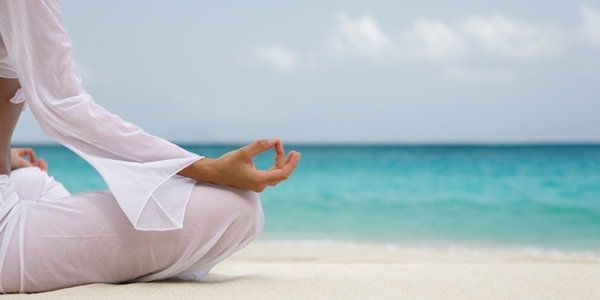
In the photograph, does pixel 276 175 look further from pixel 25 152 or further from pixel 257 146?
pixel 25 152

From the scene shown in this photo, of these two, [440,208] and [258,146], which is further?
[440,208]

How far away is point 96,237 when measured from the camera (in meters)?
1.49

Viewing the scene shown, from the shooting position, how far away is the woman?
1.46 m

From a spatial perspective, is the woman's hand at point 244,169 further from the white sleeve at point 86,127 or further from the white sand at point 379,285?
the white sand at point 379,285

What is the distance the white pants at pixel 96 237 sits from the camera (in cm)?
147

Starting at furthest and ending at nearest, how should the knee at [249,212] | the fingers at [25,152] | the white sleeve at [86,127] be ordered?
1. the fingers at [25,152]
2. the knee at [249,212]
3. the white sleeve at [86,127]

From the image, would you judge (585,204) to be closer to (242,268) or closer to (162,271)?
(242,268)

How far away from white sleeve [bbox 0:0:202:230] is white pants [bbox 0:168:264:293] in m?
0.08

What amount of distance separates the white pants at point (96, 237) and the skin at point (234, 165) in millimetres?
53

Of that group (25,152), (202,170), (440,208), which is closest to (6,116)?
(202,170)

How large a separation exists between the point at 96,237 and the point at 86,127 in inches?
11.8

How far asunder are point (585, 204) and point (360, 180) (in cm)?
665

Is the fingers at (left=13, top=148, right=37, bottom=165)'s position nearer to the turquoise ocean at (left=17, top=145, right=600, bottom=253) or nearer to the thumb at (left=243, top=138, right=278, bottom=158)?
the thumb at (left=243, top=138, right=278, bottom=158)

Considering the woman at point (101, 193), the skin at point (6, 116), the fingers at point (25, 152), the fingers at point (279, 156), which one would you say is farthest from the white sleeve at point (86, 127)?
the fingers at point (25, 152)
